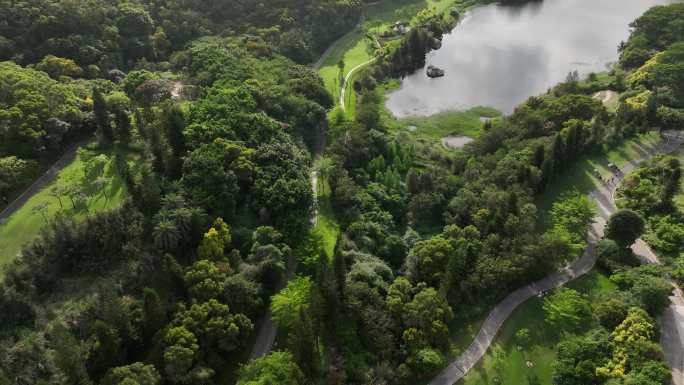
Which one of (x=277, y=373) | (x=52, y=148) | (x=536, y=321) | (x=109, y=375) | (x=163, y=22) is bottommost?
(x=536, y=321)

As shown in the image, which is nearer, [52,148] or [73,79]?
[52,148]

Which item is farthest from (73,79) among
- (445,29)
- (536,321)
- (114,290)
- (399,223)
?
(445,29)

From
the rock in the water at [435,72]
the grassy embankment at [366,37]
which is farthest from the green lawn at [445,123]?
the rock in the water at [435,72]

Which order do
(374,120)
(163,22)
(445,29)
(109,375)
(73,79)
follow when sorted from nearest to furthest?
(109,375) < (73,79) < (374,120) < (163,22) < (445,29)

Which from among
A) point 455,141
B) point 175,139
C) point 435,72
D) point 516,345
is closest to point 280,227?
point 175,139

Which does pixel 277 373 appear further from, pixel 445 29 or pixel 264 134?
pixel 445 29

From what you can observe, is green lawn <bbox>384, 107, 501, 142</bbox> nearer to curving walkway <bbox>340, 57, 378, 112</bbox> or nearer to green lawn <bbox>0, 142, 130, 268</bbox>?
curving walkway <bbox>340, 57, 378, 112</bbox>
